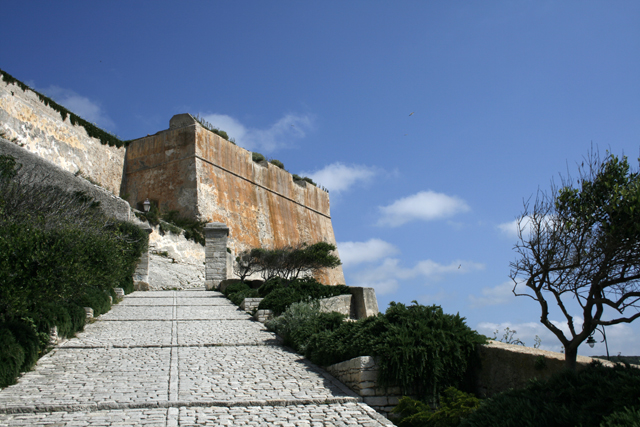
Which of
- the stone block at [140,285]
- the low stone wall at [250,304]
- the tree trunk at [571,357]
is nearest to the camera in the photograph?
the tree trunk at [571,357]

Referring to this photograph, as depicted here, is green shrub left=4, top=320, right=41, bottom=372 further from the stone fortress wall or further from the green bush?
the stone fortress wall

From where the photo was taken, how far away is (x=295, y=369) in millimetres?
6219

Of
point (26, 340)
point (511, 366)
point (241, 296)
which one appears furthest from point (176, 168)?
point (511, 366)

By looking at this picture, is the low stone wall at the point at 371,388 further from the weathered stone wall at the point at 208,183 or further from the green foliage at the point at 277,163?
the green foliage at the point at 277,163

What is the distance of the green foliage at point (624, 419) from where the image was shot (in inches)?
118

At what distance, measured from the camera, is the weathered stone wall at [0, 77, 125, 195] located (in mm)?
20953

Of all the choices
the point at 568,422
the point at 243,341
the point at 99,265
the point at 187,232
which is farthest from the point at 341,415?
the point at 187,232

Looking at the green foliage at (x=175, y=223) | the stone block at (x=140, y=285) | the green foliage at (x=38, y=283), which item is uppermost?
the green foliage at (x=175, y=223)

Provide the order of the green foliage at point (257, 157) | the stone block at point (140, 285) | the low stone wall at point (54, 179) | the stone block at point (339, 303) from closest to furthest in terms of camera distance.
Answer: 1. the stone block at point (339, 303)
2. the low stone wall at point (54, 179)
3. the stone block at point (140, 285)
4. the green foliage at point (257, 157)

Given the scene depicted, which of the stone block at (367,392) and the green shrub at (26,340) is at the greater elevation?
the green shrub at (26,340)

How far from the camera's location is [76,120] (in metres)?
25.4

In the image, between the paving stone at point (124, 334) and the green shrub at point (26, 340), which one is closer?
the green shrub at point (26, 340)

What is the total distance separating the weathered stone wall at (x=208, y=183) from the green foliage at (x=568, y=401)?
23.3m

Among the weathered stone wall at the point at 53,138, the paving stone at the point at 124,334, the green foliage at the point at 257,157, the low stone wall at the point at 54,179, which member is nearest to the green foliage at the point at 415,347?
the paving stone at the point at 124,334
